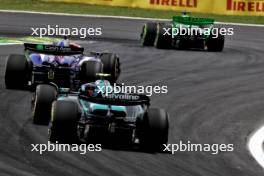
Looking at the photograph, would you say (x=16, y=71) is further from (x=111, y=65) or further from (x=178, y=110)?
(x=178, y=110)

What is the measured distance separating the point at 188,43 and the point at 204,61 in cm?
234

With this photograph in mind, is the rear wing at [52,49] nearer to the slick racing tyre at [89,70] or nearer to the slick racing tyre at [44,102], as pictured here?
the slick racing tyre at [89,70]

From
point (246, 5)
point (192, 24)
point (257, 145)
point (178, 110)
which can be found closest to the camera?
point (257, 145)

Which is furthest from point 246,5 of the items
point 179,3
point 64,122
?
point 64,122

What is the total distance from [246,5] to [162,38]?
41.0 feet

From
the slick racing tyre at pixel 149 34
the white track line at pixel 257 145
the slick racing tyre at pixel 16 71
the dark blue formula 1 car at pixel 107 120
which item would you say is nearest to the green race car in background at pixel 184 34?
the slick racing tyre at pixel 149 34

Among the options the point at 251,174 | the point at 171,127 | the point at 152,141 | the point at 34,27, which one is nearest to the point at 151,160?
the point at 152,141

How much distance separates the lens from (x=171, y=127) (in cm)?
1720

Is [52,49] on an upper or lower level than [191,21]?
upper

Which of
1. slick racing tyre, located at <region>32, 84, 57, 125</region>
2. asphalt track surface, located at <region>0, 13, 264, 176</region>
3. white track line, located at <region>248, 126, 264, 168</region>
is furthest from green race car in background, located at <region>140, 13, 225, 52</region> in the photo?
slick racing tyre, located at <region>32, 84, 57, 125</region>

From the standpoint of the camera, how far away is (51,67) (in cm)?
2014

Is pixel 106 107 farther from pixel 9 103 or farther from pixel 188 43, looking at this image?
pixel 188 43

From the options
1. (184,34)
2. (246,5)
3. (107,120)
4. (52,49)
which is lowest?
(246,5)

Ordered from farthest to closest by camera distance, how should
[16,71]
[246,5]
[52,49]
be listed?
1. [246,5]
2. [52,49]
3. [16,71]
